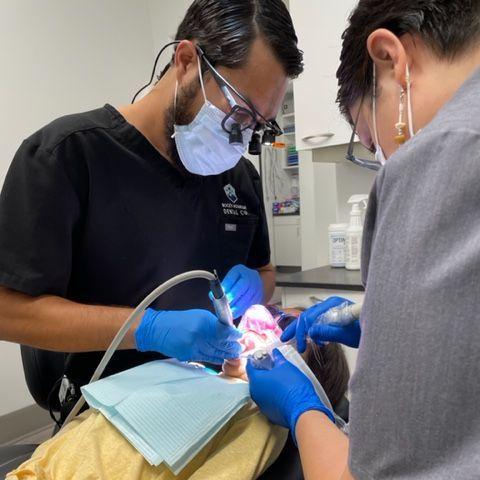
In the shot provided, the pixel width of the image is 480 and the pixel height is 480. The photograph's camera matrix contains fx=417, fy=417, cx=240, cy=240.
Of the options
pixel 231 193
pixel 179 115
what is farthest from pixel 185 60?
pixel 231 193

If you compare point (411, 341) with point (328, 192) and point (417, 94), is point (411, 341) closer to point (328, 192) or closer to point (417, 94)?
point (417, 94)

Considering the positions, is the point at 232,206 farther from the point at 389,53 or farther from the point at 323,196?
the point at 323,196

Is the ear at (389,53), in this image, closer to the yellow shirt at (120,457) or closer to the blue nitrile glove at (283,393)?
the blue nitrile glove at (283,393)

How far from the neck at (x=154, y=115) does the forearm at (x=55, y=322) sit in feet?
1.70

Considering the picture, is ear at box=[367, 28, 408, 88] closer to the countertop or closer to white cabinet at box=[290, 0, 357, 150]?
the countertop

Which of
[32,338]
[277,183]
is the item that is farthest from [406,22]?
[277,183]

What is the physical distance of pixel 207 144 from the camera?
123cm

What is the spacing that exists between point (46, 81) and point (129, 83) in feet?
2.05

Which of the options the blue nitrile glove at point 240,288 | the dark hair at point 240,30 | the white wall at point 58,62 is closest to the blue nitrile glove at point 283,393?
the blue nitrile glove at point 240,288

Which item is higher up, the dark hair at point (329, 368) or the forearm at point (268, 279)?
the forearm at point (268, 279)

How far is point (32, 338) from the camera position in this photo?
1063mm

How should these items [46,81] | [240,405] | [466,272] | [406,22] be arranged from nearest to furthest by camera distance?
[466,272] → [406,22] → [240,405] → [46,81]

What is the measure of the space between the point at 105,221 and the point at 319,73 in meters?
1.57

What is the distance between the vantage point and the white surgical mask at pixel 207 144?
118 centimetres
